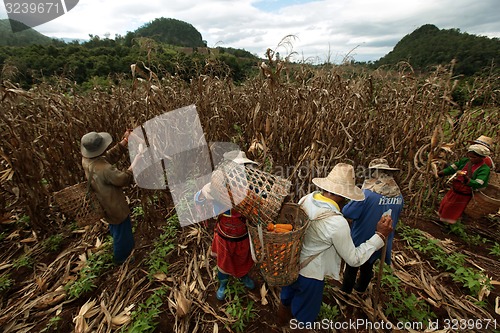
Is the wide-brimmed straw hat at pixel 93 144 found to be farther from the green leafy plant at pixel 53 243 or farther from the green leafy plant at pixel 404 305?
the green leafy plant at pixel 404 305

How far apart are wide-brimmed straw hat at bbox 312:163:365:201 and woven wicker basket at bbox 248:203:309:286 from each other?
0.24 meters

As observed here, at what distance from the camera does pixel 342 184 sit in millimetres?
1690

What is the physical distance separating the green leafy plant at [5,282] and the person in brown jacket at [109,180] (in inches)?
40.8

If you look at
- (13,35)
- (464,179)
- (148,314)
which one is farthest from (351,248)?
(13,35)

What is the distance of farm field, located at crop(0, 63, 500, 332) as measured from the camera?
2.22 m

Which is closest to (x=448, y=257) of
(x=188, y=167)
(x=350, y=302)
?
(x=350, y=302)

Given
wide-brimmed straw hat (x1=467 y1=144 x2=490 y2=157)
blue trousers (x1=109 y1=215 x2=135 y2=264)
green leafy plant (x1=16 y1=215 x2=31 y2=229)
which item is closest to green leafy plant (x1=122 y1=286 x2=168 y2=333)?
blue trousers (x1=109 y1=215 x2=135 y2=264)

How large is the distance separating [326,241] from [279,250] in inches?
13.5

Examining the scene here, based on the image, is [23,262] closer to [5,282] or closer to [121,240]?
[5,282]

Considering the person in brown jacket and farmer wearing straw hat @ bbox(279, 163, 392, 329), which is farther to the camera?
the person in brown jacket

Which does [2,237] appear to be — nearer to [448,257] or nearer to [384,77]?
[448,257]

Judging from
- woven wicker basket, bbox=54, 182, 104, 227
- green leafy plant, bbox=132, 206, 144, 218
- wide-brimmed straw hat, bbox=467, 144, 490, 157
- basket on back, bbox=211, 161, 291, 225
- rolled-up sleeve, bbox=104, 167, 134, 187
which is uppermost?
basket on back, bbox=211, 161, 291, 225

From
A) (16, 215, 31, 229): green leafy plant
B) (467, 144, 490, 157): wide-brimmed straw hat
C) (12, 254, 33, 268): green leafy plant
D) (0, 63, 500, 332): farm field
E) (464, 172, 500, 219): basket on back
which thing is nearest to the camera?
(0, 63, 500, 332): farm field

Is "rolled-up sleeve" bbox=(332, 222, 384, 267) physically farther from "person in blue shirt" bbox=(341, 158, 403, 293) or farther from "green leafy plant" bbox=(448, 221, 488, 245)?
"green leafy plant" bbox=(448, 221, 488, 245)
